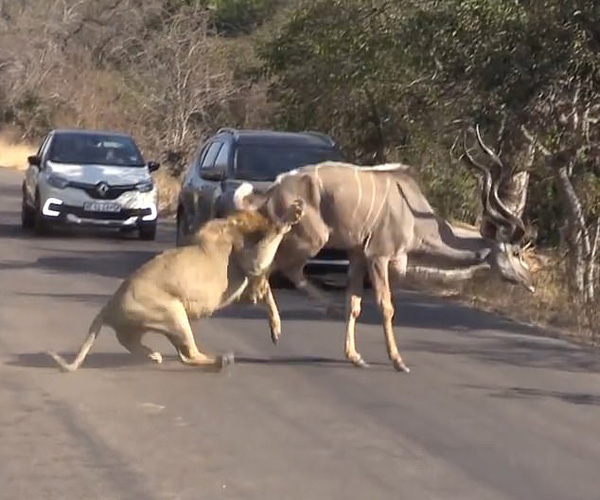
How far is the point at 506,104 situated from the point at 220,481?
29.8ft

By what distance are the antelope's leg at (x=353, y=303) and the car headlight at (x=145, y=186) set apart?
1129 centimetres

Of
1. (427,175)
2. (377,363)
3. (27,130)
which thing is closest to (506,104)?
(377,363)

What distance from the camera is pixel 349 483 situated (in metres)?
8.10

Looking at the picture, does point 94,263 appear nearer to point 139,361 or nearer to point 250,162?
point 250,162

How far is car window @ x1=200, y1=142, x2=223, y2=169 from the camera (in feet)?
65.0

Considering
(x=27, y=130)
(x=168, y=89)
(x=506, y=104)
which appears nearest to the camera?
(x=506, y=104)

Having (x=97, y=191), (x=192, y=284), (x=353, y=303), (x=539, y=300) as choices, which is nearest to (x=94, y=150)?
(x=97, y=191)

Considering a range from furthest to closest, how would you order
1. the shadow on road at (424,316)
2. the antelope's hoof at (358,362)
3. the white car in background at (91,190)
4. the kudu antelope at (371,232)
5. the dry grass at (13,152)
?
the dry grass at (13,152), the white car in background at (91,190), the shadow on road at (424,316), the kudu antelope at (371,232), the antelope's hoof at (358,362)

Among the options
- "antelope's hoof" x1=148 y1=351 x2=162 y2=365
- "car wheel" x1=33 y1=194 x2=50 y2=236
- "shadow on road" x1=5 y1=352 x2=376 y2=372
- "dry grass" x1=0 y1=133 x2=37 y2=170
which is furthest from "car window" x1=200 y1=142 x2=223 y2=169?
"dry grass" x1=0 y1=133 x2=37 y2=170

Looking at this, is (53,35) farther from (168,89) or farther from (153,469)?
(153,469)

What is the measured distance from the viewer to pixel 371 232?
12359mm

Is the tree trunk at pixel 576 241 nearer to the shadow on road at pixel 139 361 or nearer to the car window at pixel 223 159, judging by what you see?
the car window at pixel 223 159

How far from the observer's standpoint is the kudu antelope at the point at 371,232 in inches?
485

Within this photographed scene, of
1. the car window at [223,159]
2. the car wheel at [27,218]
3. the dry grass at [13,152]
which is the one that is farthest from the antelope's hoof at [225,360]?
the dry grass at [13,152]
